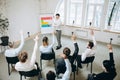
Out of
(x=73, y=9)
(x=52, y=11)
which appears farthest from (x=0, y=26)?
(x=73, y=9)

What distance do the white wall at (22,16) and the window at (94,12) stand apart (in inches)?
110

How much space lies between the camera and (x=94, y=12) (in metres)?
7.36

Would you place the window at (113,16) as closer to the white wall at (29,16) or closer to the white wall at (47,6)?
the white wall at (29,16)

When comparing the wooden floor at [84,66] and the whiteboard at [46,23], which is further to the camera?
the whiteboard at [46,23]

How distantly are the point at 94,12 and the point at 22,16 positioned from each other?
357cm

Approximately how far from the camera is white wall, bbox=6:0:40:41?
6488 millimetres

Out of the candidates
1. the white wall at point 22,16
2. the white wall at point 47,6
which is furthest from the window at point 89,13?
the white wall at point 22,16

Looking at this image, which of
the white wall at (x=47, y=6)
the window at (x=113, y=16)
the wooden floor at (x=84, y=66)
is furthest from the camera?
the white wall at (x=47, y=6)

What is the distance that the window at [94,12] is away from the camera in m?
7.18

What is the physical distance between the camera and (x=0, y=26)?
565cm

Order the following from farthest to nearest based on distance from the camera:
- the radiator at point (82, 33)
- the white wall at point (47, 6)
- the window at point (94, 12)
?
the white wall at point (47, 6) → the radiator at point (82, 33) → the window at point (94, 12)

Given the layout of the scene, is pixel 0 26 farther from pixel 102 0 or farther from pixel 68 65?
pixel 102 0

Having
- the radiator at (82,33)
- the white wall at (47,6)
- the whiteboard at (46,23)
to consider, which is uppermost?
the white wall at (47,6)

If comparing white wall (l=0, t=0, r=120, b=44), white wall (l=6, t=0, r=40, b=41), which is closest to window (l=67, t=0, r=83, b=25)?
white wall (l=0, t=0, r=120, b=44)
